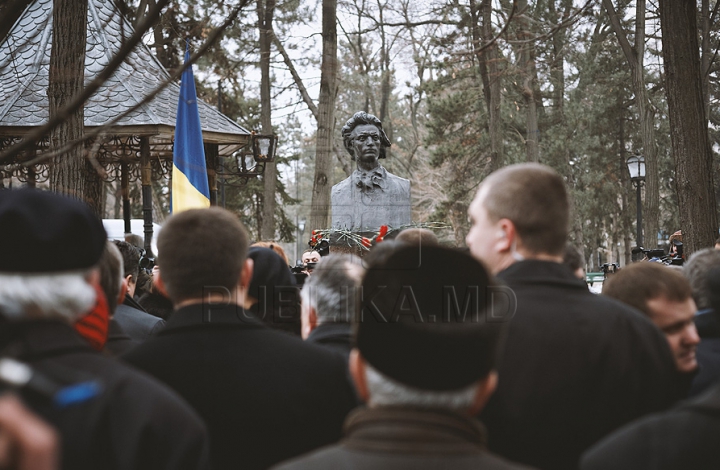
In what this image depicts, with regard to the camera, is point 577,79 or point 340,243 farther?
point 577,79

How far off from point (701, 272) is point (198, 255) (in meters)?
2.38

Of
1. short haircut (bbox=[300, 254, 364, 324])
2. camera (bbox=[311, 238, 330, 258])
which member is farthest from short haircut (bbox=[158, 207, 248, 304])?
camera (bbox=[311, 238, 330, 258])

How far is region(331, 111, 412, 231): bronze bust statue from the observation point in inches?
355

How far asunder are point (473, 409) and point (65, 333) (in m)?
1.04

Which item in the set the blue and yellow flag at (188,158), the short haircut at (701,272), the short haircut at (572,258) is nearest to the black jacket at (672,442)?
the short haircut at (701,272)

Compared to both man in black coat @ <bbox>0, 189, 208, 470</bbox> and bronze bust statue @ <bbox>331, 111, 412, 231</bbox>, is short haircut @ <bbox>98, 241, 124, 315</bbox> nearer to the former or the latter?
man in black coat @ <bbox>0, 189, 208, 470</bbox>

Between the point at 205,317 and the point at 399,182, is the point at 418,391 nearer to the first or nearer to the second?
the point at 205,317

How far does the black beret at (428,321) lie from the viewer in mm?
1662

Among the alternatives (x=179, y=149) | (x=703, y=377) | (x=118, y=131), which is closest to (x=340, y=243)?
(x=179, y=149)

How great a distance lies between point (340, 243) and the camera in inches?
342

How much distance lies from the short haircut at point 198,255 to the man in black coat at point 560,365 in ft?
3.21

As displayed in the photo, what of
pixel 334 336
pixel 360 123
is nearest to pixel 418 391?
pixel 334 336

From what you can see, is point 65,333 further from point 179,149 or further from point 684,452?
point 179,149

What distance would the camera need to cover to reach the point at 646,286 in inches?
119
